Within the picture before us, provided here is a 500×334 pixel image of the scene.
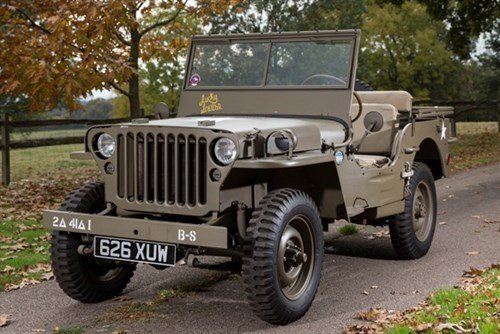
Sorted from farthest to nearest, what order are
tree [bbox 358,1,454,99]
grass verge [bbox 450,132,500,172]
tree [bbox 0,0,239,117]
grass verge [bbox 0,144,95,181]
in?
1. tree [bbox 358,1,454,99]
2. grass verge [bbox 0,144,95,181]
3. grass verge [bbox 450,132,500,172]
4. tree [bbox 0,0,239,117]

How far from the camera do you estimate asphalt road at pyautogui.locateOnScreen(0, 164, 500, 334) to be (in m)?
5.55

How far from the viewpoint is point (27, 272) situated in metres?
7.50

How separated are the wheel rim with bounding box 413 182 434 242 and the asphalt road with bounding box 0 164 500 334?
9.2 inches

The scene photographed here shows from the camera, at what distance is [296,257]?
18.0 feet

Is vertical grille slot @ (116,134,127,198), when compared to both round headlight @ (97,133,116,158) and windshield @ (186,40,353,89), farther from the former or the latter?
windshield @ (186,40,353,89)

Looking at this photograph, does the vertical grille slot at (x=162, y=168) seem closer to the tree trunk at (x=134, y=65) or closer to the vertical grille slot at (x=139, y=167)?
the vertical grille slot at (x=139, y=167)

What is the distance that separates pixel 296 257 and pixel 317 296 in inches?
36.1

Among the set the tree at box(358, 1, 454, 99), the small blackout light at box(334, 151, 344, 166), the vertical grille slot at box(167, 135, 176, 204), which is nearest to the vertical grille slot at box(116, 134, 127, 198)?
the vertical grille slot at box(167, 135, 176, 204)

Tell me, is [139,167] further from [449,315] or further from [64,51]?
[64,51]

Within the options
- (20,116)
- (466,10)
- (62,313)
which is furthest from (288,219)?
(20,116)

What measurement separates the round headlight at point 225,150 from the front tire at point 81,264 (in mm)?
1295

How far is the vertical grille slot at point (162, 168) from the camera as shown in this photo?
5.31 metres

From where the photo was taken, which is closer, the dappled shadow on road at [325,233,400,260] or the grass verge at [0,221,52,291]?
the grass verge at [0,221,52,291]

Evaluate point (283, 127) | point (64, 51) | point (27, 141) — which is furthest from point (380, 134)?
point (27, 141)
